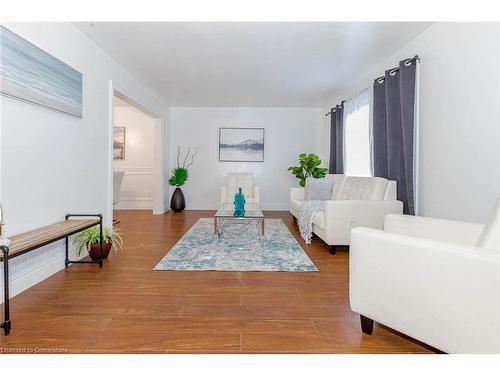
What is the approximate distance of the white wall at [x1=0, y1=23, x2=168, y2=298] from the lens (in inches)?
87.2

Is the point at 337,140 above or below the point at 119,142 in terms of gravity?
below

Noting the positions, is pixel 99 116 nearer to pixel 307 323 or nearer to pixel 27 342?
pixel 27 342

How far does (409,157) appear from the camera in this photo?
3258 millimetres

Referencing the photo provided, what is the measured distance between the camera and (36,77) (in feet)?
7.88

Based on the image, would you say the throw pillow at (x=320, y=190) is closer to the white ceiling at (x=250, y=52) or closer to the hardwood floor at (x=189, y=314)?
the white ceiling at (x=250, y=52)

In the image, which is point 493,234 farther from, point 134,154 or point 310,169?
point 134,154

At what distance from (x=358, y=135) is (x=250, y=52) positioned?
234cm

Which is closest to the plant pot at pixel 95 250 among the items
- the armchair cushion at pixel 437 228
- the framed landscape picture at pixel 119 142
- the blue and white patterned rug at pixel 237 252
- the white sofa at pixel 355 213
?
the blue and white patterned rug at pixel 237 252

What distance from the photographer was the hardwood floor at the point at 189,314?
5.24 ft

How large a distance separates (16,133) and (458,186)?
12.2 ft

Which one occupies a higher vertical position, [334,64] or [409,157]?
[334,64]

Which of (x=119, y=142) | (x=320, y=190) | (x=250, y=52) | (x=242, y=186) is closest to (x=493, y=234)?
(x=250, y=52)
